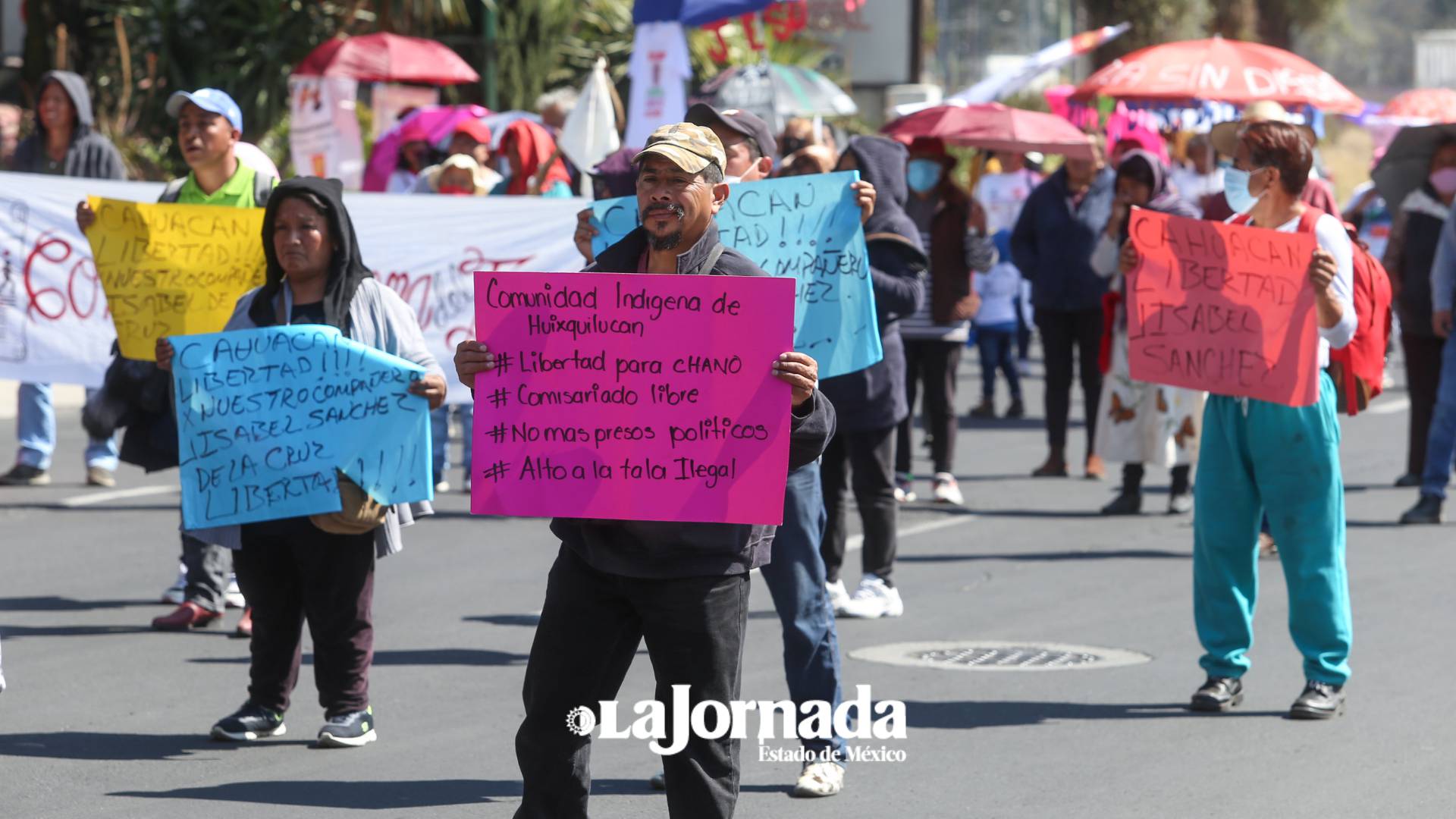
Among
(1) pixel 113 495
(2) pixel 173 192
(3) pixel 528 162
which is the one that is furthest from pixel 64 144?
(2) pixel 173 192

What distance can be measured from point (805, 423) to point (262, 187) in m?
4.23

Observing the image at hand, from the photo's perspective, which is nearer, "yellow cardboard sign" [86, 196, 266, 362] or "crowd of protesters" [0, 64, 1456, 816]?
"crowd of protesters" [0, 64, 1456, 816]

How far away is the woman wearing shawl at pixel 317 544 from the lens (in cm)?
682

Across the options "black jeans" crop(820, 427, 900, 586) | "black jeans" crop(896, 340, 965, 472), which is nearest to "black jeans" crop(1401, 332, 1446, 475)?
"black jeans" crop(896, 340, 965, 472)

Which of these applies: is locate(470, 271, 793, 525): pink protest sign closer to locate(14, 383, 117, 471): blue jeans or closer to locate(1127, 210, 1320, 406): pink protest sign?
locate(1127, 210, 1320, 406): pink protest sign

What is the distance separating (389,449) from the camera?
684 centimetres

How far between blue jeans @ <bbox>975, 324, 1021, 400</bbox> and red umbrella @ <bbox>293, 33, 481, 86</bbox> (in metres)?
5.07

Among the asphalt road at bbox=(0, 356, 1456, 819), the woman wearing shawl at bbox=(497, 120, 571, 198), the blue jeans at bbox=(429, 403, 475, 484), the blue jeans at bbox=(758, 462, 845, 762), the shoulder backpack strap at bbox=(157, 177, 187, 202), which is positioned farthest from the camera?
the woman wearing shawl at bbox=(497, 120, 571, 198)

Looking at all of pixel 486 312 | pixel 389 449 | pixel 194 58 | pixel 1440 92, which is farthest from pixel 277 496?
pixel 194 58

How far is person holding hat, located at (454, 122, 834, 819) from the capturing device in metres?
5.00

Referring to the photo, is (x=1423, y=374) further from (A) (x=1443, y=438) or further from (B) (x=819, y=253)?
(B) (x=819, y=253)

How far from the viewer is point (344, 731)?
22.7 ft

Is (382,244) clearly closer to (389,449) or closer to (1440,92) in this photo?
(389,449)

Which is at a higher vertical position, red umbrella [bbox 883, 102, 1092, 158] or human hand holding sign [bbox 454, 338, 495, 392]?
red umbrella [bbox 883, 102, 1092, 158]
